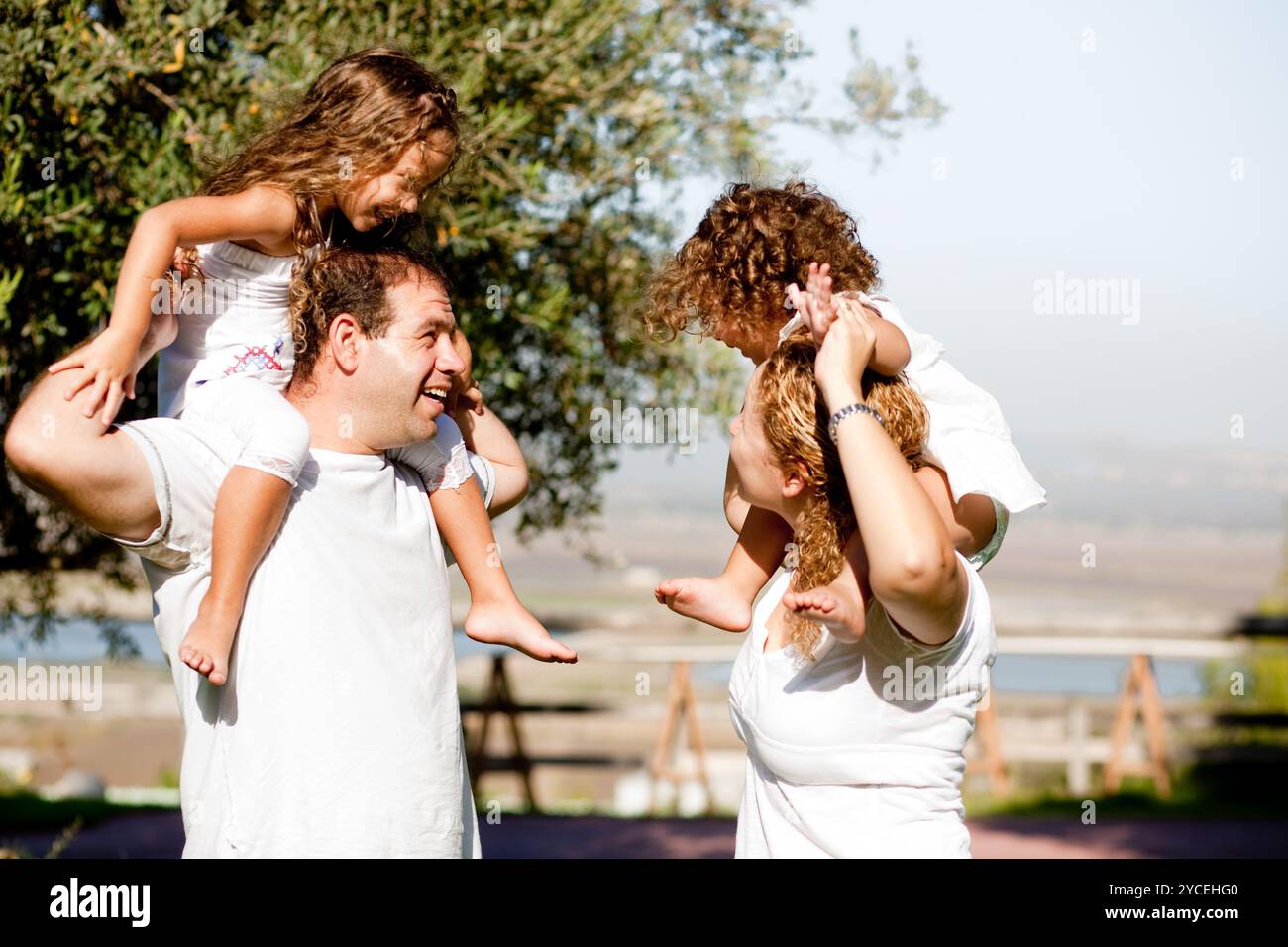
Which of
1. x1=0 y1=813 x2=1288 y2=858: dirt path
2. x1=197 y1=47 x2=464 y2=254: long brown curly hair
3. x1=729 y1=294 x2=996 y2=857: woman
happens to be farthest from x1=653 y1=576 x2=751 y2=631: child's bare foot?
x1=0 y1=813 x2=1288 y2=858: dirt path

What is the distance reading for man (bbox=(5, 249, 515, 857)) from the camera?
1995 mm

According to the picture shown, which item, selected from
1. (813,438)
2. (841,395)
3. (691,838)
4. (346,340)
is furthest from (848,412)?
(691,838)

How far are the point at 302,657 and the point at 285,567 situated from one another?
151mm

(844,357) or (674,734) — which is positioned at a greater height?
(844,357)

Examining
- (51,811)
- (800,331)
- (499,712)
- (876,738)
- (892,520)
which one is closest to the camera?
(892,520)

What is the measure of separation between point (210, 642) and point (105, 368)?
1.53ft

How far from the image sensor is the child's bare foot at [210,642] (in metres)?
1.94

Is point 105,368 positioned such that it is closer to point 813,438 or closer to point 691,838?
point 813,438

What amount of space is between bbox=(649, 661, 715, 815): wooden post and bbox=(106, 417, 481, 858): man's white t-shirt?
6654 mm

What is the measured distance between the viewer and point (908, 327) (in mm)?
2197

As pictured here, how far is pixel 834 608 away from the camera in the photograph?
1907 mm

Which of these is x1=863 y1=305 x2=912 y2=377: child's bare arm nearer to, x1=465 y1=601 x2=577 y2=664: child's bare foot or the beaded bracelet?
the beaded bracelet

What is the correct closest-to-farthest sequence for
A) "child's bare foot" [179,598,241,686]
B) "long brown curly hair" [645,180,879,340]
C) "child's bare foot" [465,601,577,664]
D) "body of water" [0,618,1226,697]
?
"child's bare foot" [179,598,241,686] → "long brown curly hair" [645,180,879,340] → "child's bare foot" [465,601,577,664] → "body of water" [0,618,1226,697]
